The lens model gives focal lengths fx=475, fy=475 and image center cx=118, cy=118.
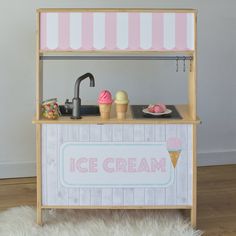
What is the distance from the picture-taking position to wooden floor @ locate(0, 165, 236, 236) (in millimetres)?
2232

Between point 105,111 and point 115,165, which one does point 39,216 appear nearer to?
point 115,165

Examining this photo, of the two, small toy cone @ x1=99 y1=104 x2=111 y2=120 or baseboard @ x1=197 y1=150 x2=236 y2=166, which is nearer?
small toy cone @ x1=99 y1=104 x2=111 y2=120

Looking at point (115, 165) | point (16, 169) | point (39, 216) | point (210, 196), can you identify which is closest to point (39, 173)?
point (39, 216)

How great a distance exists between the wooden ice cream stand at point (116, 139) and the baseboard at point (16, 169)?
79 cm

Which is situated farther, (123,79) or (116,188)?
(123,79)

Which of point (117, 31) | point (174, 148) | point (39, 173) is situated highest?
point (117, 31)

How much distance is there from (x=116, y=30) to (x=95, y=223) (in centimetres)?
88

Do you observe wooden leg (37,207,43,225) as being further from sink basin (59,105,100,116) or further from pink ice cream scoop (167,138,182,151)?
pink ice cream scoop (167,138,182,151)

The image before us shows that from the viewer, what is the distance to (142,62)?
9.74 ft

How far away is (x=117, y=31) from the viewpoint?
2.05m

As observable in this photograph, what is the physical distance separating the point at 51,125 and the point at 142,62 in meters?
1.04

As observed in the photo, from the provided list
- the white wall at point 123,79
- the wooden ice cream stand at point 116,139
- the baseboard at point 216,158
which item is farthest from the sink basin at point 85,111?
the baseboard at point 216,158

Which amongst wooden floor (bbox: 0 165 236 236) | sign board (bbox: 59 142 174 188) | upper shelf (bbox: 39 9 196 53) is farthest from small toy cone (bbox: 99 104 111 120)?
wooden floor (bbox: 0 165 236 236)

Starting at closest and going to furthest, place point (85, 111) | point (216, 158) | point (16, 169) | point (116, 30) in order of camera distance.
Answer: point (116, 30)
point (85, 111)
point (16, 169)
point (216, 158)
